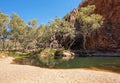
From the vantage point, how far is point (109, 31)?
87.6 m

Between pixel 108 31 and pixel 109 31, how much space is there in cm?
44

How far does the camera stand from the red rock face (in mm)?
84775

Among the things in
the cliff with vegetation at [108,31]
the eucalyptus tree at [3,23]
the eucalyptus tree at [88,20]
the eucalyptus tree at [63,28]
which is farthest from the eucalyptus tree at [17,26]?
the eucalyptus tree at [88,20]

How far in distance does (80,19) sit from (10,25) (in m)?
33.6

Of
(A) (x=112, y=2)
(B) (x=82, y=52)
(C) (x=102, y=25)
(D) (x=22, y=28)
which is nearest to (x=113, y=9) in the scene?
(A) (x=112, y=2)

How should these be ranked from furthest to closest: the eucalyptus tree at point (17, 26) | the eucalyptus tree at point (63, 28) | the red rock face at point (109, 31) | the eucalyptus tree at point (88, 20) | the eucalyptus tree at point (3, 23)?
the eucalyptus tree at point (17, 26) < the eucalyptus tree at point (3, 23) < the eucalyptus tree at point (63, 28) < the red rock face at point (109, 31) < the eucalyptus tree at point (88, 20)

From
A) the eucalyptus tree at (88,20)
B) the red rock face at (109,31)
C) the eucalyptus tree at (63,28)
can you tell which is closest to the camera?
the eucalyptus tree at (88,20)

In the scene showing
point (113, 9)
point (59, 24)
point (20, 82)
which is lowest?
point (20, 82)

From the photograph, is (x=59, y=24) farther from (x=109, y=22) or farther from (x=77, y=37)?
(x=109, y=22)

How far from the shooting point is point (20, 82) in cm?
1850

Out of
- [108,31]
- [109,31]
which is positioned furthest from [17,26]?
[109,31]

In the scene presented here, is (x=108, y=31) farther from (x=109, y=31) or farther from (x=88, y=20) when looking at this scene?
(x=88, y=20)

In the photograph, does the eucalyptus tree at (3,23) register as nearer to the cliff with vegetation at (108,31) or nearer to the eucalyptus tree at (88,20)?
the cliff with vegetation at (108,31)

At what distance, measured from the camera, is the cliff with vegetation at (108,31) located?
84.9 metres
